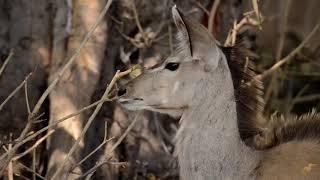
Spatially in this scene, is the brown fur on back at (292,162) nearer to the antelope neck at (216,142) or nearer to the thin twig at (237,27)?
the antelope neck at (216,142)

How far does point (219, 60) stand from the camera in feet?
13.6

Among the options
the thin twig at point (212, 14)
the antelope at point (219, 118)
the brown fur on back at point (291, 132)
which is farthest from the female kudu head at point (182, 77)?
the thin twig at point (212, 14)

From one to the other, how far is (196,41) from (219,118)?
39 cm

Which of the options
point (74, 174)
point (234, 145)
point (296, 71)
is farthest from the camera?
point (296, 71)

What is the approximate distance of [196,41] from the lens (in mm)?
4129

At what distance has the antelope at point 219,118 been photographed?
13.4 feet

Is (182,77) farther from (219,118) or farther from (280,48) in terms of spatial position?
(280,48)

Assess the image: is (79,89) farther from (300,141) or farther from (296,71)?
(296,71)

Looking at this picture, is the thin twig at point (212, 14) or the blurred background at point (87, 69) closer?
the blurred background at point (87, 69)

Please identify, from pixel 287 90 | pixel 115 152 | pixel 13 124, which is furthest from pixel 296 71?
pixel 13 124

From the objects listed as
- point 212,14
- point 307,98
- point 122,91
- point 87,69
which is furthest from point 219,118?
point 307,98

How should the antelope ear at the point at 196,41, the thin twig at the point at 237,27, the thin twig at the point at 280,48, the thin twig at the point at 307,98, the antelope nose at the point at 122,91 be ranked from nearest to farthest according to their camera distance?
1. the antelope ear at the point at 196,41
2. the antelope nose at the point at 122,91
3. the thin twig at the point at 237,27
4. the thin twig at the point at 280,48
5. the thin twig at the point at 307,98

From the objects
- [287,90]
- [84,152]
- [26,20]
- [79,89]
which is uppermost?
[26,20]

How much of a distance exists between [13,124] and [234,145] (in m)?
1.67
